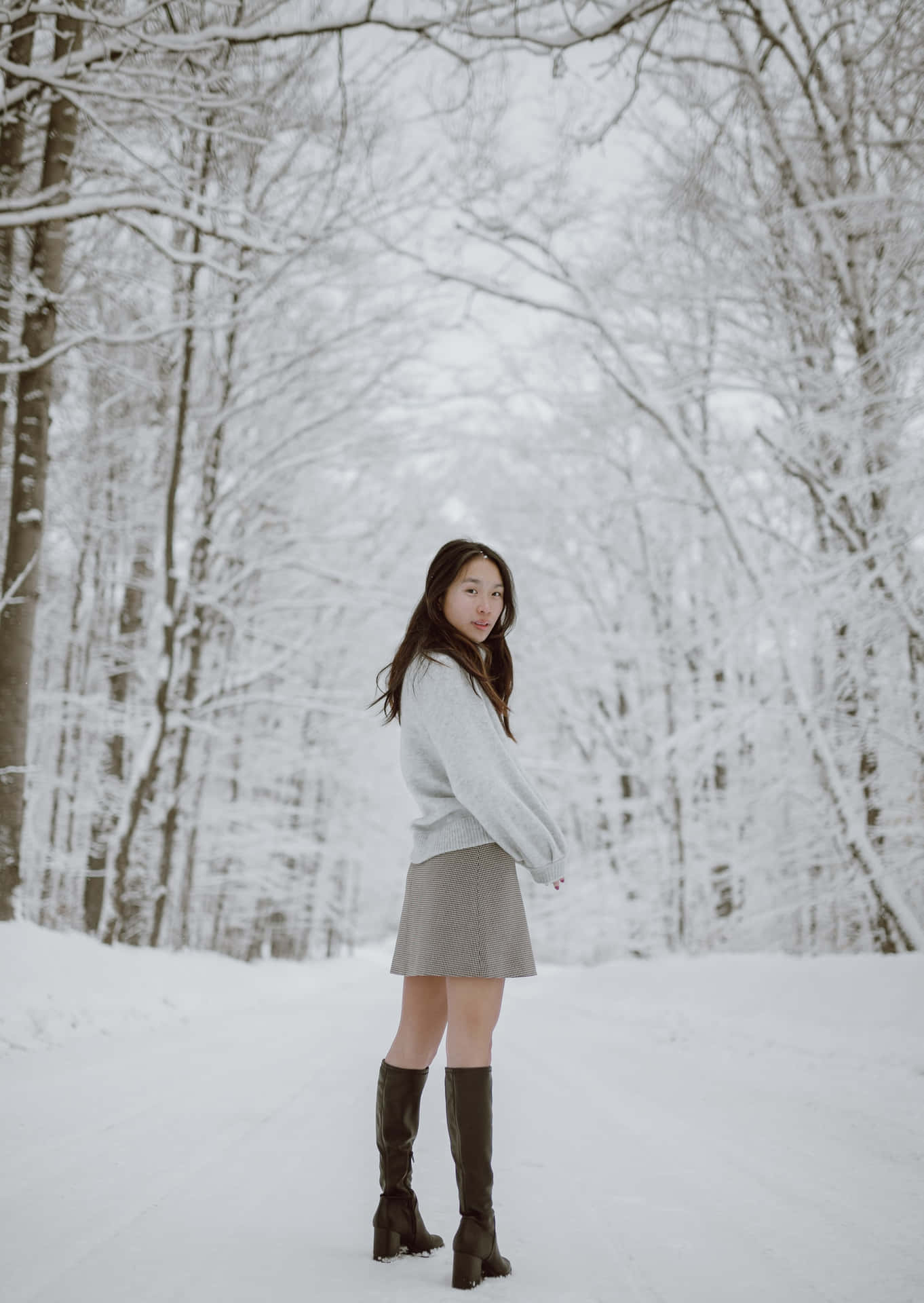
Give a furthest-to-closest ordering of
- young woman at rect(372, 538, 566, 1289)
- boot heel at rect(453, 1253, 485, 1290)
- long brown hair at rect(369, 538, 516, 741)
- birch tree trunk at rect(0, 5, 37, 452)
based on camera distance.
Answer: birch tree trunk at rect(0, 5, 37, 452)
long brown hair at rect(369, 538, 516, 741)
young woman at rect(372, 538, 566, 1289)
boot heel at rect(453, 1253, 485, 1290)

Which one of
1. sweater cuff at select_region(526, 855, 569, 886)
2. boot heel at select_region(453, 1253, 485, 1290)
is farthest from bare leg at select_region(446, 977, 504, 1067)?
boot heel at select_region(453, 1253, 485, 1290)

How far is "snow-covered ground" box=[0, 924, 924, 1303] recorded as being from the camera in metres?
1.68

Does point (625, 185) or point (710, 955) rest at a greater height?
point (625, 185)

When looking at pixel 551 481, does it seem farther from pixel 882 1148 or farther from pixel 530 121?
pixel 882 1148

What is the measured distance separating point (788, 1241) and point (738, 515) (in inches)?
250

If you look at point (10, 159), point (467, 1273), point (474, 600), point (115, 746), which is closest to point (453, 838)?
point (474, 600)

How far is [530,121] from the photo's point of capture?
6582 millimetres

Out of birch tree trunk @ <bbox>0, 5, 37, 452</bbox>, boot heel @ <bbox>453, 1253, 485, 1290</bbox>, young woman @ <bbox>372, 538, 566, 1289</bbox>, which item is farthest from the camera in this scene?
birch tree trunk @ <bbox>0, 5, 37, 452</bbox>

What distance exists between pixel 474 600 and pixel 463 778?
479mm

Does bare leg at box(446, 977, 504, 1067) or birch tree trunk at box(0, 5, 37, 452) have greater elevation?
birch tree trunk at box(0, 5, 37, 452)

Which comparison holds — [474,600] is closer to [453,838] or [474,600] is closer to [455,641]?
[455,641]

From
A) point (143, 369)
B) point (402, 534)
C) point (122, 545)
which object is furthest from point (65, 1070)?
point (402, 534)

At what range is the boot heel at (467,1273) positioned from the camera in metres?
1.64

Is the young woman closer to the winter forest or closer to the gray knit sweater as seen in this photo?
the gray knit sweater
